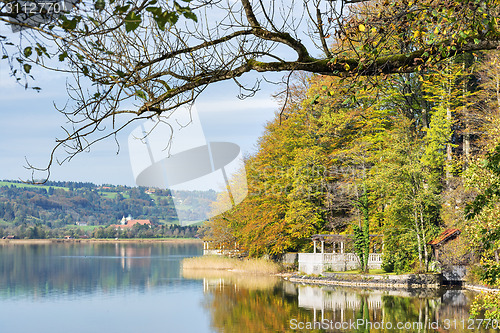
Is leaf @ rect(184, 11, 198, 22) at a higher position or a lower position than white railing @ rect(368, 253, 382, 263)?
higher

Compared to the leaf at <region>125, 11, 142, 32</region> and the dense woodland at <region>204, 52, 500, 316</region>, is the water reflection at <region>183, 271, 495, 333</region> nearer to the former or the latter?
the dense woodland at <region>204, 52, 500, 316</region>

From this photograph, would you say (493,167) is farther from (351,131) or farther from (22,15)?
(351,131)

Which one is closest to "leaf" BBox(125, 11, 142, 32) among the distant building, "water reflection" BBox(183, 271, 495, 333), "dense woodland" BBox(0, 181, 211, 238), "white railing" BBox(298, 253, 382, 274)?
"water reflection" BBox(183, 271, 495, 333)

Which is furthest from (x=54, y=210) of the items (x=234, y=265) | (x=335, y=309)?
(x=335, y=309)

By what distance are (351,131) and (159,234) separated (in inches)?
4811

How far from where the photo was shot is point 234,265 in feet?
140

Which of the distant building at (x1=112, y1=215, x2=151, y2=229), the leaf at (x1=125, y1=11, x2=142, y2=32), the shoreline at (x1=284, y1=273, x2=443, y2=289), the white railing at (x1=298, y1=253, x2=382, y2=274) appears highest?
the leaf at (x1=125, y1=11, x2=142, y2=32)

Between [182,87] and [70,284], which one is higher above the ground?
[182,87]

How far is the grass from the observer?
38094 millimetres

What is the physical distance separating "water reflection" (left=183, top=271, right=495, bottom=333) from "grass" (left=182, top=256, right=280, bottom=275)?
23.6 ft

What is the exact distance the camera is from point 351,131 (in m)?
33.0

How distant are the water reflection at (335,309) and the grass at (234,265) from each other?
7191 mm

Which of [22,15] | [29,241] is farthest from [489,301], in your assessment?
[29,241]

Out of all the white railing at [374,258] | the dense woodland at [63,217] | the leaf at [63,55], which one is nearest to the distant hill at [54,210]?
the dense woodland at [63,217]
